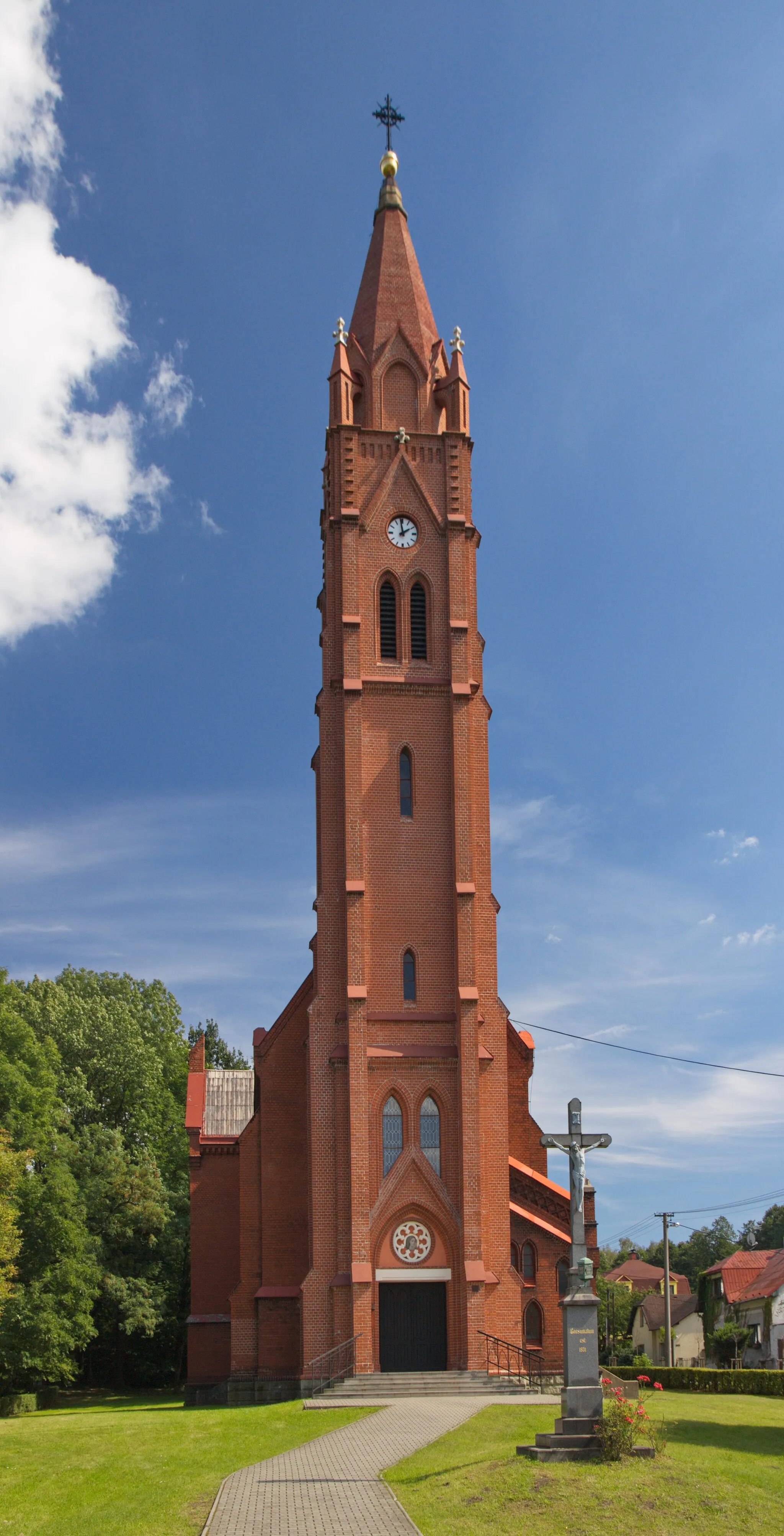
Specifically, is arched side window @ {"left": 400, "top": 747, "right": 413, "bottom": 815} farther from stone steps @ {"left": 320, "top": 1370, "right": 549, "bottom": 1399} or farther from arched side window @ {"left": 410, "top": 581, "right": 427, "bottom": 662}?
stone steps @ {"left": 320, "top": 1370, "right": 549, "bottom": 1399}

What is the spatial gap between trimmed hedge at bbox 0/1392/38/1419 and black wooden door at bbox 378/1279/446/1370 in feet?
34.7

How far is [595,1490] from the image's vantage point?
16.1 m

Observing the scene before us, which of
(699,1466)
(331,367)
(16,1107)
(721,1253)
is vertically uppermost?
(331,367)

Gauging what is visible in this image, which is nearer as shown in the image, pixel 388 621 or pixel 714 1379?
pixel 388 621

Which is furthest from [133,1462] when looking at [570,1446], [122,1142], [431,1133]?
[122,1142]

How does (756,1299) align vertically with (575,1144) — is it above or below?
below

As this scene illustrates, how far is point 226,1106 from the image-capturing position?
4603 centimetres

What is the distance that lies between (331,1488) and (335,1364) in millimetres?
14901

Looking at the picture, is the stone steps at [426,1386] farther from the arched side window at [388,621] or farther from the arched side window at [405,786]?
the arched side window at [388,621]

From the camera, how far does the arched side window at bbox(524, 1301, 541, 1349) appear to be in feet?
116

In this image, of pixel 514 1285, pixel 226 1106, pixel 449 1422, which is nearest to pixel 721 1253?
pixel 226 1106

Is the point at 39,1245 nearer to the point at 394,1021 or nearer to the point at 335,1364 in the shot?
the point at 335,1364

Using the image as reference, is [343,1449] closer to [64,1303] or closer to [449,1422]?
[449,1422]

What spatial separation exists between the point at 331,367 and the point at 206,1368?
98.8 feet
